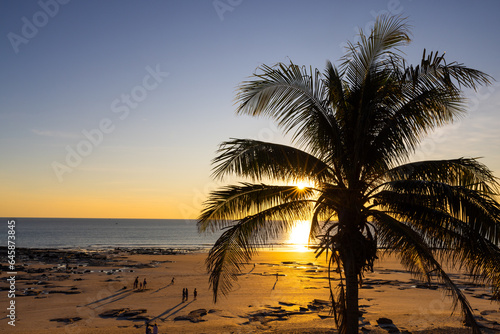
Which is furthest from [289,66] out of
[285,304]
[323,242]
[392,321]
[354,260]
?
[285,304]

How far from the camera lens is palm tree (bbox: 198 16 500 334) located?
812cm

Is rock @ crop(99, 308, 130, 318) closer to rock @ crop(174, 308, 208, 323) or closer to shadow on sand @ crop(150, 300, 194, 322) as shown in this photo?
shadow on sand @ crop(150, 300, 194, 322)

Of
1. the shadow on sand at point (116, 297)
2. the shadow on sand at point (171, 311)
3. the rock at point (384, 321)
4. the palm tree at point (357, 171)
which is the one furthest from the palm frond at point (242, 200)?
the shadow on sand at point (116, 297)

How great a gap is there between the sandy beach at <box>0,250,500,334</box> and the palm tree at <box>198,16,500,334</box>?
32.3 feet

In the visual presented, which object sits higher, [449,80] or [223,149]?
[449,80]

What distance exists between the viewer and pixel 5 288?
31.6m

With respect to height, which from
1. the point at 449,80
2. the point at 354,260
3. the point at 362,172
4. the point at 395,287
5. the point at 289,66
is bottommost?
the point at 395,287

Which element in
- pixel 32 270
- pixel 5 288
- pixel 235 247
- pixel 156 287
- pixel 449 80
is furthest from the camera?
pixel 32 270

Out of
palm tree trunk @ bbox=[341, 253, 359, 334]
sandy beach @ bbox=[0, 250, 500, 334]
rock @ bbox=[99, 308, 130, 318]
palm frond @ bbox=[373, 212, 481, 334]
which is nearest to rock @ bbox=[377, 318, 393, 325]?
sandy beach @ bbox=[0, 250, 500, 334]

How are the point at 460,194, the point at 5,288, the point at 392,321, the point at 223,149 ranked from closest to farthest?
the point at 460,194
the point at 223,149
the point at 392,321
the point at 5,288

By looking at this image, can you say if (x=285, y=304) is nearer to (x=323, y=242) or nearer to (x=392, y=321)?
(x=392, y=321)

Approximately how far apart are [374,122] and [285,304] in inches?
806

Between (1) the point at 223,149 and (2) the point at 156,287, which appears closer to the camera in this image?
(1) the point at 223,149

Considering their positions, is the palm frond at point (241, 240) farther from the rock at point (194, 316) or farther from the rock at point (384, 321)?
the rock at point (194, 316)
